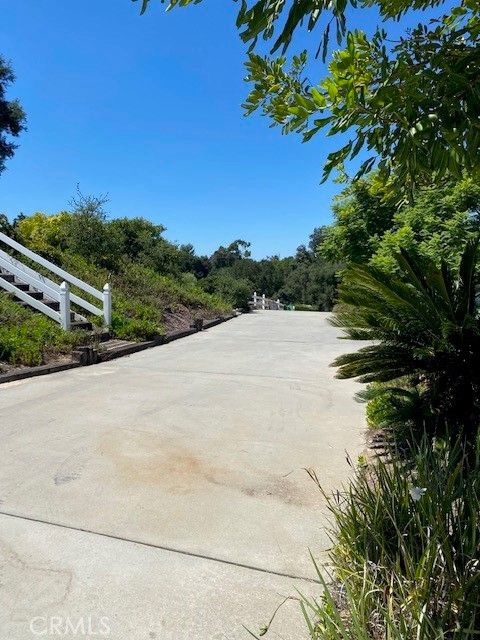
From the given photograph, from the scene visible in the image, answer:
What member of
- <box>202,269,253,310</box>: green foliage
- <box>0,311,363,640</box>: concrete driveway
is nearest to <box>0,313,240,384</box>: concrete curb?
<box>0,311,363,640</box>: concrete driveway

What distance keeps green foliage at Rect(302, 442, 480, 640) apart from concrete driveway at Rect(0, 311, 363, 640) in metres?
0.40

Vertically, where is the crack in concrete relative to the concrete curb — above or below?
below

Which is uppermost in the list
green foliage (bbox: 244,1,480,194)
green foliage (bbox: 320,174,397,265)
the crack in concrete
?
green foliage (bbox: 320,174,397,265)

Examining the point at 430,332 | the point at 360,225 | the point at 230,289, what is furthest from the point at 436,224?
the point at 230,289

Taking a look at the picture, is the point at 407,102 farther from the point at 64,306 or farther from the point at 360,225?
the point at 64,306

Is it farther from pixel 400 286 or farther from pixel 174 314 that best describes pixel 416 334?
pixel 174 314

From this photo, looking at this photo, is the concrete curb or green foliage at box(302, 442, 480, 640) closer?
green foliage at box(302, 442, 480, 640)

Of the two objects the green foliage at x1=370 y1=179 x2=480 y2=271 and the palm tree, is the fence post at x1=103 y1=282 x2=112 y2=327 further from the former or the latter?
the palm tree

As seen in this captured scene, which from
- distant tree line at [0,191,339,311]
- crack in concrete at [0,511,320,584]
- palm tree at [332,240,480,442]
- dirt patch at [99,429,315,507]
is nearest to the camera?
crack in concrete at [0,511,320,584]

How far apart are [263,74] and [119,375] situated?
17.8ft

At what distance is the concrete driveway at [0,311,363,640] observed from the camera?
196 centimetres

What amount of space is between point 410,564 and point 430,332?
187 centimetres

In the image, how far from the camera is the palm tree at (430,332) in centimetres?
296

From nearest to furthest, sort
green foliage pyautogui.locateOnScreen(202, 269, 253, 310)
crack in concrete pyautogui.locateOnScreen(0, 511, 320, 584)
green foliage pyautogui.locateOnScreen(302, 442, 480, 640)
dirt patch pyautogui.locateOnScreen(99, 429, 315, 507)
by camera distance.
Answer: green foliage pyautogui.locateOnScreen(302, 442, 480, 640), crack in concrete pyautogui.locateOnScreen(0, 511, 320, 584), dirt patch pyautogui.locateOnScreen(99, 429, 315, 507), green foliage pyautogui.locateOnScreen(202, 269, 253, 310)
